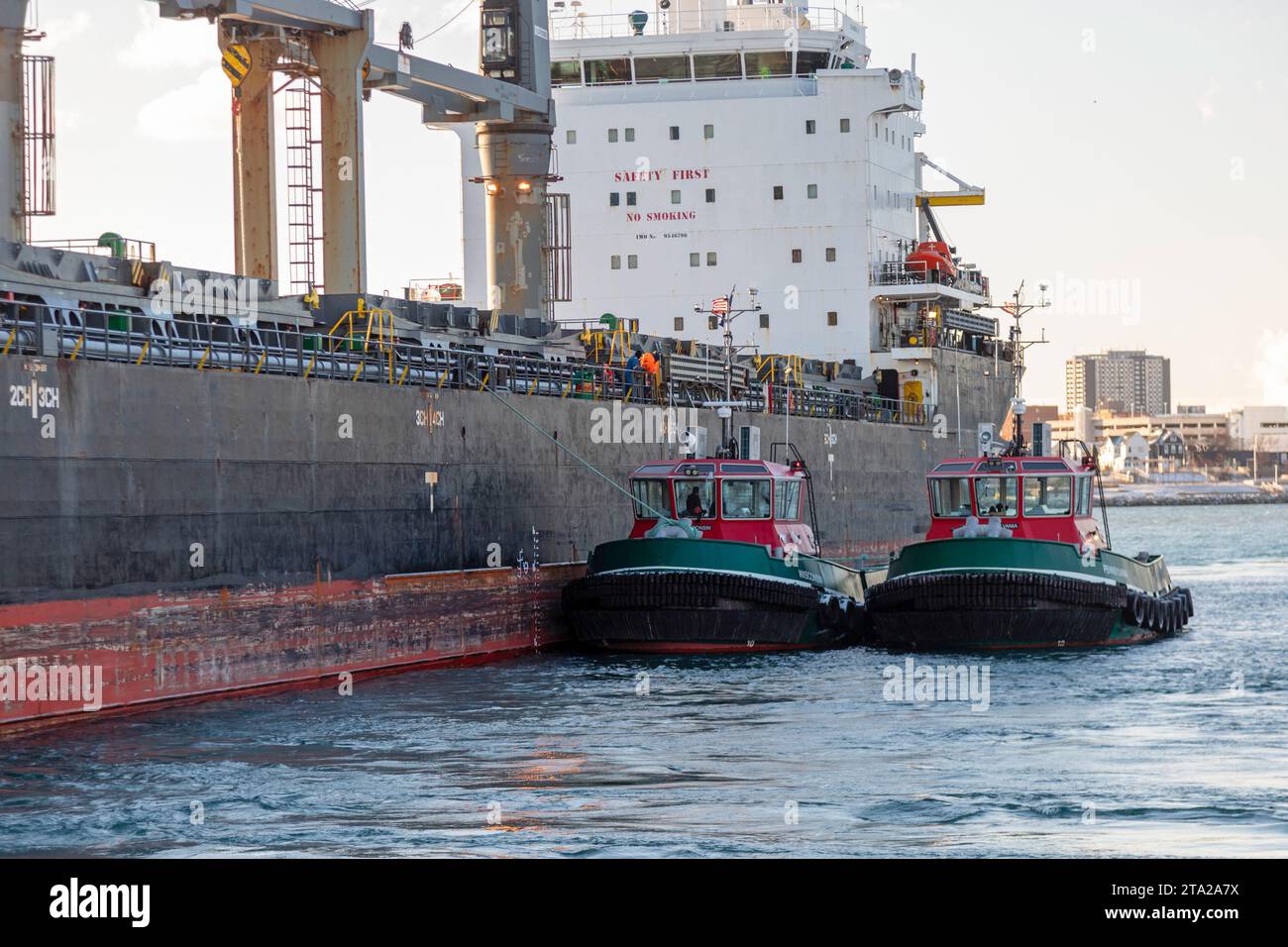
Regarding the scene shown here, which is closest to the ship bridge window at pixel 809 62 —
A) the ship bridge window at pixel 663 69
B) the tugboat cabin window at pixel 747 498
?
the ship bridge window at pixel 663 69

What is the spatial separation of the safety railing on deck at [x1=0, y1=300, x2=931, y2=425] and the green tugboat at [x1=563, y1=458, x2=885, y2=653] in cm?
368

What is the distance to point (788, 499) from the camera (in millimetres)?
29938

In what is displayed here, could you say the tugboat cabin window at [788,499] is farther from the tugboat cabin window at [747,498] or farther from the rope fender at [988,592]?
the rope fender at [988,592]

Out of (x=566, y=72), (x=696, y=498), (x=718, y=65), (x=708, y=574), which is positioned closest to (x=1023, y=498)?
(x=696, y=498)

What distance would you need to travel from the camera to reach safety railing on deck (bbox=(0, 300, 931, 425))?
20.6 m

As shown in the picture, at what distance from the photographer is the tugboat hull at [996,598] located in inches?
1081

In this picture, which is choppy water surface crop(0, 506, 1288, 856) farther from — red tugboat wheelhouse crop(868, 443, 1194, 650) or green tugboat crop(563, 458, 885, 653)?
red tugboat wheelhouse crop(868, 443, 1194, 650)

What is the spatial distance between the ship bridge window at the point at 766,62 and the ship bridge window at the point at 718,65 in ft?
1.15

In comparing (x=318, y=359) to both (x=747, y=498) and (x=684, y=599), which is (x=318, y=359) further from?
→ (x=747, y=498)

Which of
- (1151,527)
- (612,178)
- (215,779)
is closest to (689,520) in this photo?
(215,779)

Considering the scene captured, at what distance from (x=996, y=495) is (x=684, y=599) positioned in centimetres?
688

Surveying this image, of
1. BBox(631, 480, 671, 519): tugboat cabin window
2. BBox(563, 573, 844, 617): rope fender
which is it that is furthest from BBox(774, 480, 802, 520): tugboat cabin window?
BBox(563, 573, 844, 617): rope fender

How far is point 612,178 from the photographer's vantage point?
156 feet
